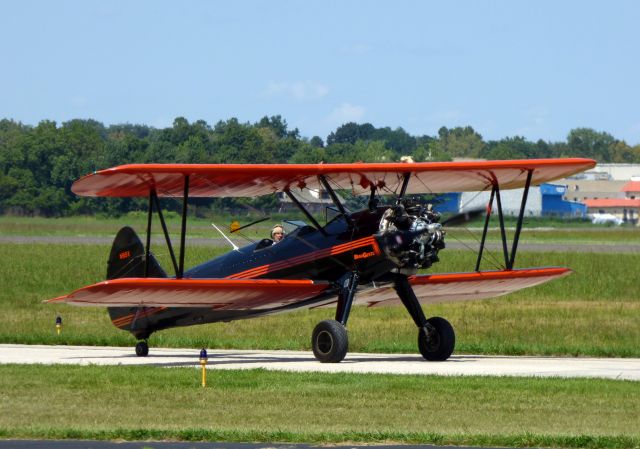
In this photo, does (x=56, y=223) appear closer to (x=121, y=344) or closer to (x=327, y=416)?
(x=121, y=344)

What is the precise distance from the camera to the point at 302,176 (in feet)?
60.0

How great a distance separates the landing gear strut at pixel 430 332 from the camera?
1848 centimetres

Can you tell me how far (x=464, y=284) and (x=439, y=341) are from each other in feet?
5.67

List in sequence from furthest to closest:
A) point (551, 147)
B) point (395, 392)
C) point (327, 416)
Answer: point (551, 147) → point (395, 392) → point (327, 416)

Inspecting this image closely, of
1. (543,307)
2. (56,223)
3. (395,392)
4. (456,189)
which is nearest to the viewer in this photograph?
(395,392)

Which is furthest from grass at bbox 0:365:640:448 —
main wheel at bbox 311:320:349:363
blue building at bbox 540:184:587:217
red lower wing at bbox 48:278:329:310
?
blue building at bbox 540:184:587:217

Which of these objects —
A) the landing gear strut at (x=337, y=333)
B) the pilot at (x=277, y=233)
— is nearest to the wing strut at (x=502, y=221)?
the landing gear strut at (x=337, y=333)

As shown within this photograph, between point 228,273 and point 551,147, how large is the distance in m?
175

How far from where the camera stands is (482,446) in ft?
35.3

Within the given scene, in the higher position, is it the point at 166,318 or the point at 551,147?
the point at 551,147

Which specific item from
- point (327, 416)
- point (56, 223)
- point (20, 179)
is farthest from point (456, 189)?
point (20, 179)

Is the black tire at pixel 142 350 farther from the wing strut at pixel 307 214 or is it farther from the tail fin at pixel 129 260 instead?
the wing strut at pixel 307 214

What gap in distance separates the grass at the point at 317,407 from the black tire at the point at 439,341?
2955 millimetres

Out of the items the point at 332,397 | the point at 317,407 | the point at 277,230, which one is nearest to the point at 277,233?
the point at 277,230
